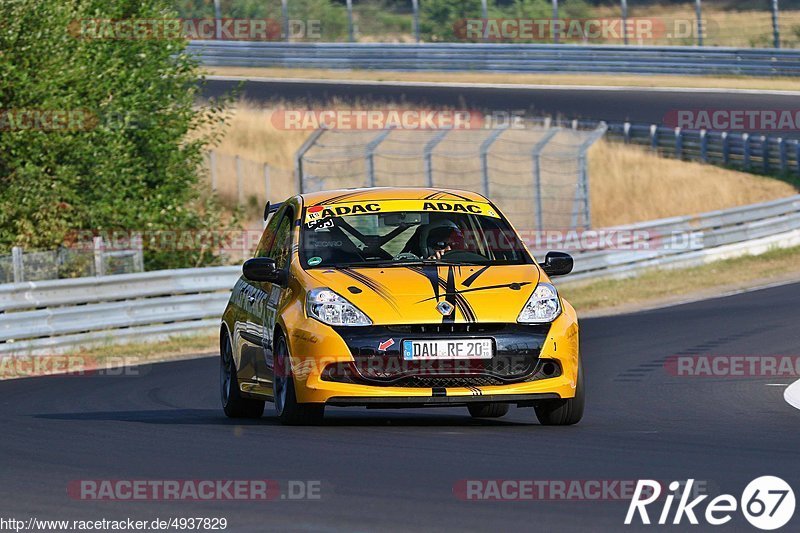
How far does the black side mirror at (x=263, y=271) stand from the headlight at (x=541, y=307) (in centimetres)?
165

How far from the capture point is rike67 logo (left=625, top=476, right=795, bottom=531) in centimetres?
607

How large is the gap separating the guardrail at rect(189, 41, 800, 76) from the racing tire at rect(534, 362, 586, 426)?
109 ft

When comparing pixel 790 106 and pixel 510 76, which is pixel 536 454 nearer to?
pixel 790 106

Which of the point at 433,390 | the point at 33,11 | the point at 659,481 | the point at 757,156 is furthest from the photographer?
the point at 757,156

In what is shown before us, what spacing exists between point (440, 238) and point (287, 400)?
5.13 ft

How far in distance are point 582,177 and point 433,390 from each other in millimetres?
18675

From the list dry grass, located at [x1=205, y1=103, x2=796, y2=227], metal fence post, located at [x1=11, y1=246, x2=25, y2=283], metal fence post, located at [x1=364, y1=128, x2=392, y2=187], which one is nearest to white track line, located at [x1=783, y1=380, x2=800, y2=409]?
metal fence post, located at [x1=11, y1=246, x2=25, y2=283]

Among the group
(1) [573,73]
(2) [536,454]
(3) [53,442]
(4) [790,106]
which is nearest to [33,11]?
(3) [53,442]

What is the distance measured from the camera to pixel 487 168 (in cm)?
2936

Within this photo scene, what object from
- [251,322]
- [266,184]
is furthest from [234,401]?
[266,184]

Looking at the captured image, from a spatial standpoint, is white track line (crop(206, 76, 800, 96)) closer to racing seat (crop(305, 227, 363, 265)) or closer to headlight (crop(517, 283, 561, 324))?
racing seat (crop(305, 227, 363, 265))

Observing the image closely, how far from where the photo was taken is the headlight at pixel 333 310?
9320 mm

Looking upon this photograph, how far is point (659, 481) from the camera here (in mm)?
6973

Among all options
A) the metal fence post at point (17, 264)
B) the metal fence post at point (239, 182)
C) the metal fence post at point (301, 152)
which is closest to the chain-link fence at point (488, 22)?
the metal fence post at point (239, 182)
